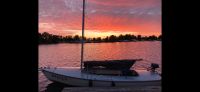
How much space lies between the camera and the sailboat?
21.0 meters

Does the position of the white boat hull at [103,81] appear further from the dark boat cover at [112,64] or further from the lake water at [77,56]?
the lake water at [77,56]

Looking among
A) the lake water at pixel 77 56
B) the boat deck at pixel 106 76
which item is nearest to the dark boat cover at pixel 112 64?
the boat deck at pixel 106 76

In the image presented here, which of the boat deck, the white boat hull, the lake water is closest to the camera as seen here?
the white boat hull

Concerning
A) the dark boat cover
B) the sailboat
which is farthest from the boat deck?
the dark boat cover

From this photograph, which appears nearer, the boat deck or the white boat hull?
the white boat hull

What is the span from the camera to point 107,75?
22.1 meters

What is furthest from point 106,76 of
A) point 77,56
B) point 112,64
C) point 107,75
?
point 77,56

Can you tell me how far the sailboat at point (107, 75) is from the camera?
21031 mm

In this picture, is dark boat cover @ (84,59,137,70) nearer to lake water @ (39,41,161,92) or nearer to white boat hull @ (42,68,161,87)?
white boat hull @ (42,68,161,87)

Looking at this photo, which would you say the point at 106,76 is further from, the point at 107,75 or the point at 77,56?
the point at 77,56
